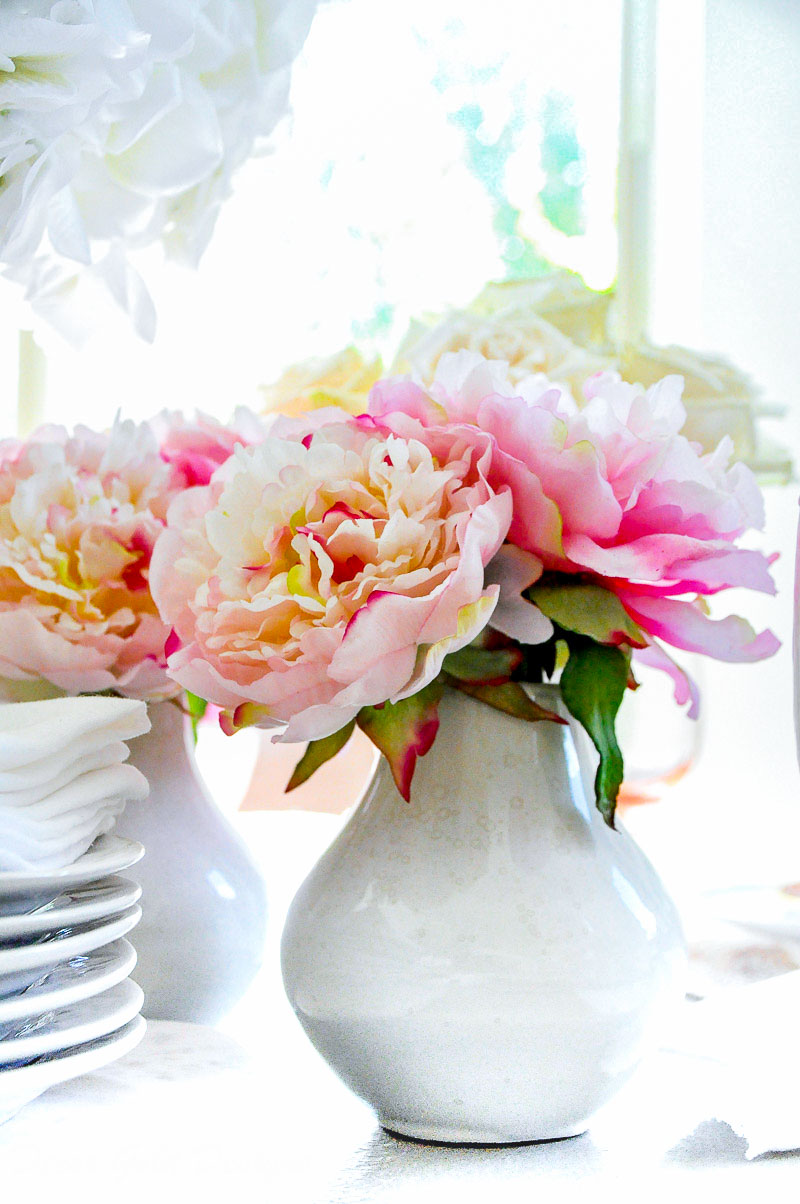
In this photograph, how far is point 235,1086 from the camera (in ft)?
1.23

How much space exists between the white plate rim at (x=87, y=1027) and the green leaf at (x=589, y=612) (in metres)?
0.17

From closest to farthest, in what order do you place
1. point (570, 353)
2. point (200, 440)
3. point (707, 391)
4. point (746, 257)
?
point (200, 440) < point (570, 353) < point (707, 391) < point (746, 257)

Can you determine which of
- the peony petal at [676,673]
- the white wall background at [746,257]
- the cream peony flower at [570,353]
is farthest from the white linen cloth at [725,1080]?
the white wall background at [746,257]

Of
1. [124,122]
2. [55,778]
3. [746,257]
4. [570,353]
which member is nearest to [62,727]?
[55,778]

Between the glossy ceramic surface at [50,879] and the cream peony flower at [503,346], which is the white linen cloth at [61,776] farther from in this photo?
the cream peony flower at [503,346]

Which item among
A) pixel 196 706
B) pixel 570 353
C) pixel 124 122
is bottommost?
pixel 196 706

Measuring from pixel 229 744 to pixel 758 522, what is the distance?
3.66ft

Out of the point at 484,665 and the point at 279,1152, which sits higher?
the point at 484,665

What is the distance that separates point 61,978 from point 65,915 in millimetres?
26

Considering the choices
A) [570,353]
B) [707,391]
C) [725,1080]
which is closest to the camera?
[725,1080]

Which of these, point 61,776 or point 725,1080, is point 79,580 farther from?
point 725,1080

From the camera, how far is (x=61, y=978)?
0.34m

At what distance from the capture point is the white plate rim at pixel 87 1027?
0.99ft

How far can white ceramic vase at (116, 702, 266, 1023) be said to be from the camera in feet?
1.54
